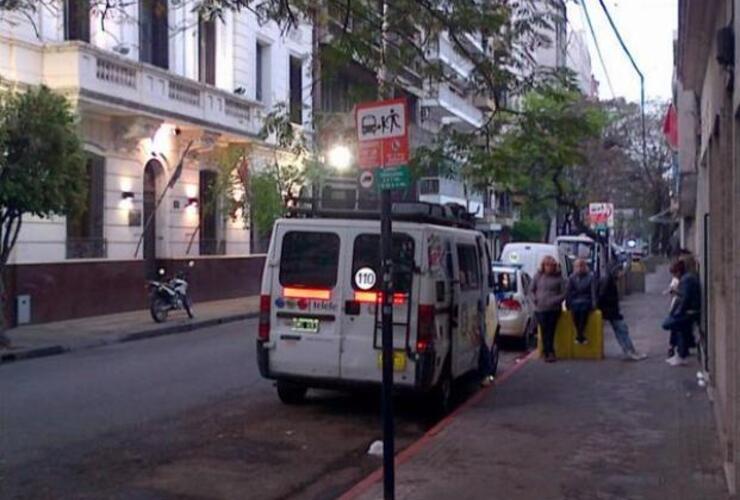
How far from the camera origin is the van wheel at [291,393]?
12828mm

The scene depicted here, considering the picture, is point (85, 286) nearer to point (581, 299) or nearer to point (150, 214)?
point (150, 214)

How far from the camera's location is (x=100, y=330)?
2272cm

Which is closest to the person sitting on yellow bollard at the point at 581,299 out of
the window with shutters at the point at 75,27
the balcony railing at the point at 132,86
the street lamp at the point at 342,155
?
the street lamp at the point at 342,155

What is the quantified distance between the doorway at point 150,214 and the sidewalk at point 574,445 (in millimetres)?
16391

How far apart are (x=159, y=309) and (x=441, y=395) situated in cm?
1347

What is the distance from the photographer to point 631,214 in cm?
6888

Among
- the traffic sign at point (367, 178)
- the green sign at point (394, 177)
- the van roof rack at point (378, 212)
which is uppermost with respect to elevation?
the traffic sign at point (367, 178)

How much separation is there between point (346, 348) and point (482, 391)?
279 cm

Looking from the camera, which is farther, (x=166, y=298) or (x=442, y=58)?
(x=166, y=298)

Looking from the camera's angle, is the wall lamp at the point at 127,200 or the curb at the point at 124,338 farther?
the wall lamp at the point at 127,200

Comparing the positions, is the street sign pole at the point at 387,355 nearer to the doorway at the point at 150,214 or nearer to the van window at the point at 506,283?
the van window at the point at 506,283

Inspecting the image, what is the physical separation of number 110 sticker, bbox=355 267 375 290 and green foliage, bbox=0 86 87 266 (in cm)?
905

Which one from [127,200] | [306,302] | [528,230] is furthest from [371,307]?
[528,230]

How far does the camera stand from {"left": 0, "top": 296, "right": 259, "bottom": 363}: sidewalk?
19.4 m
